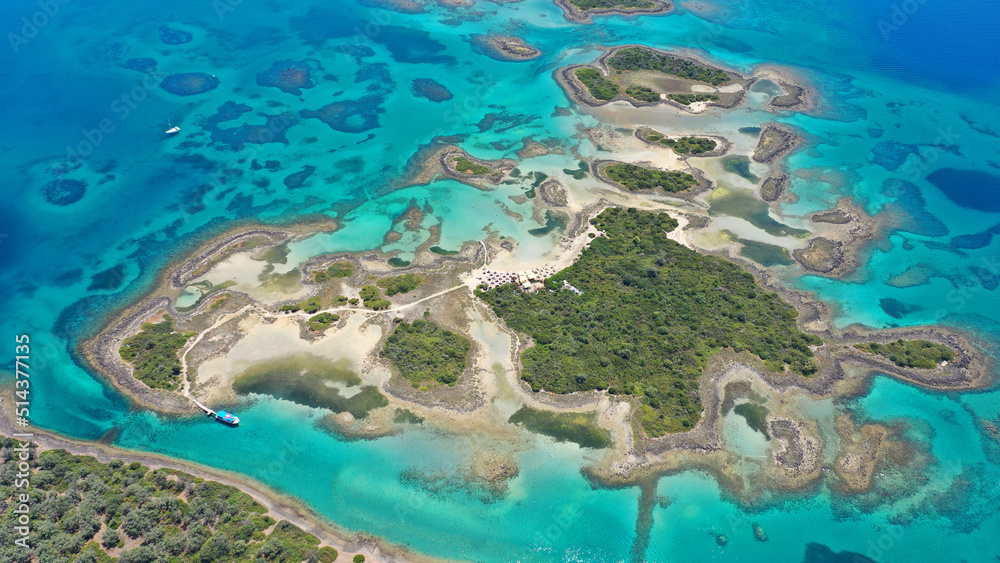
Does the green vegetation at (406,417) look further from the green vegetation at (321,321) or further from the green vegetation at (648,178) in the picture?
the green vegetation at (648,178)

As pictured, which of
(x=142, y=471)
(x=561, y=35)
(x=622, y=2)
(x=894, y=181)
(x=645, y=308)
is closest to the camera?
(x=142, y=471)

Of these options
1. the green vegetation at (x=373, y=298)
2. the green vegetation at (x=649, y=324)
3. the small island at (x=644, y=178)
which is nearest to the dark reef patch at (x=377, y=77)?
the small island at (x=644, y=178)

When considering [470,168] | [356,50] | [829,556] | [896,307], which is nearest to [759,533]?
[829,556]

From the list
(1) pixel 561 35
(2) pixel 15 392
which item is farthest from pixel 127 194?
(1) pixel 561 35

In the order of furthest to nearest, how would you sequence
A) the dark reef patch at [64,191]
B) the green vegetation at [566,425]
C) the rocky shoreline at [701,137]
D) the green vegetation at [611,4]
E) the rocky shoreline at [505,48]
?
the green vegetation at [611,4] → the rocky shoreline at [505,48] → the rocky shoreline at [701,137] → the dark reef patch at [64,191] → the green vegetation at [566,425]

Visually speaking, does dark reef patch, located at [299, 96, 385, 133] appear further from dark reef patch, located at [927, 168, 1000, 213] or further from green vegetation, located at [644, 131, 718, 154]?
dark reef patch, located at [927, 168, 1000, 213]

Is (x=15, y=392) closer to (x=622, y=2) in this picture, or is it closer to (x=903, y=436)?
(x=903, y=436)

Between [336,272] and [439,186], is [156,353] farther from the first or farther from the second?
[439,186]
